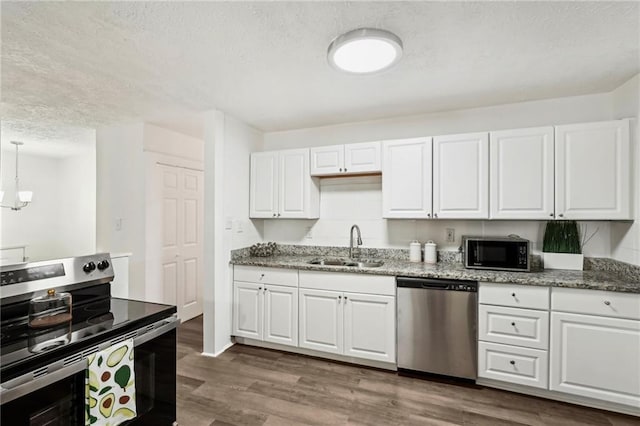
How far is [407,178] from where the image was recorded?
285 cm

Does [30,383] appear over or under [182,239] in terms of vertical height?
under

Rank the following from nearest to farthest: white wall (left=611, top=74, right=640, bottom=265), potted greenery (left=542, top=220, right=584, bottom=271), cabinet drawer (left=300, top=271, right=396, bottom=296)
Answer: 1. white wall (left=611, top=74, right=640, bottom=265)
2. potted greenery (left=542, top=220, right=584, bottom=271)
3. cabinet drawer (left=300, top=271, right=396, bottom=296)

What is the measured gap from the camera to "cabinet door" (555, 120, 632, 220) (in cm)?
226

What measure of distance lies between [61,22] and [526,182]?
3.28 meters

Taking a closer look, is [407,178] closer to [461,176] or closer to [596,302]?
[461,176]

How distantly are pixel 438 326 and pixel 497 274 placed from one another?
62cm

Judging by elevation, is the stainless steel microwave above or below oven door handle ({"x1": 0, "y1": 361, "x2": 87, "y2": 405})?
above

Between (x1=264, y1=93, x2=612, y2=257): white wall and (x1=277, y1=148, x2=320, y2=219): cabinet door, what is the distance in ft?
0.89

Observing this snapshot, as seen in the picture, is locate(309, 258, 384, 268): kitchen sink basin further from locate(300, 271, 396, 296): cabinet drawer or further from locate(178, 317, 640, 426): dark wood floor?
locate(178, 317, 640, 426): dark wood floor

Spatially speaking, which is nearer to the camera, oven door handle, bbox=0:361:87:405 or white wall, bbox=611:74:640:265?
oven door handle, bbox=0:361:87:405

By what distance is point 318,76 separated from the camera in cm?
227

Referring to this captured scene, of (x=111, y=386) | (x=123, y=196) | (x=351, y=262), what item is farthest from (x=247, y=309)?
(x=123, y=196)

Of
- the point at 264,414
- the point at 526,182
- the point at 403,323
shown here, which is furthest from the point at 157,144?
the point at 526,182

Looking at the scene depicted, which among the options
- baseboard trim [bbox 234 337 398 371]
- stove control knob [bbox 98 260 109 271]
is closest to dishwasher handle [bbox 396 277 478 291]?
baseboard trim [bbox 234 337 398 371]
